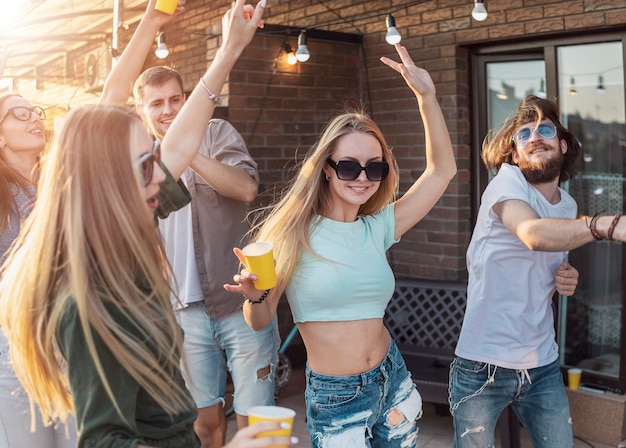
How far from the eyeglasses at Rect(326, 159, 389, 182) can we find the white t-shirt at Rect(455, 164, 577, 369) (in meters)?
0.52

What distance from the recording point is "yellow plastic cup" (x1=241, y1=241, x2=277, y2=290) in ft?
8.08

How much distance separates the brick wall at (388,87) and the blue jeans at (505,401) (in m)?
2.18

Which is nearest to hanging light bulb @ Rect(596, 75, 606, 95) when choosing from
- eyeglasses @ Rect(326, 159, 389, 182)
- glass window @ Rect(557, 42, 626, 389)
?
glass window @ Rect(557, 42, 626, 389)

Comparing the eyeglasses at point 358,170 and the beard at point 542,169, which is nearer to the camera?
the eyeglasses at point 358,170

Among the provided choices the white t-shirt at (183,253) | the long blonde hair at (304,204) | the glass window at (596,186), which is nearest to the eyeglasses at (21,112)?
the white t-shirt at (183,253)

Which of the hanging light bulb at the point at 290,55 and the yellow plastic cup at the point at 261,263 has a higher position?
the hanging light bulb at the point at 290,55

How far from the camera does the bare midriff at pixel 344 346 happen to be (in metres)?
2.71

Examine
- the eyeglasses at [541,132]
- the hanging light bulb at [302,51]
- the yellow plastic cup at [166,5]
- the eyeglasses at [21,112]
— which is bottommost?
the eyeglasses at [541,132]

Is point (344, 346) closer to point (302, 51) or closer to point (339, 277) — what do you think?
point (339, 277)

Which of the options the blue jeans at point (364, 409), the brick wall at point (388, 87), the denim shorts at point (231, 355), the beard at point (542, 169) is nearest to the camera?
the blue jeans at point (364, 409)

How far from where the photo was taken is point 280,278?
2742 mm

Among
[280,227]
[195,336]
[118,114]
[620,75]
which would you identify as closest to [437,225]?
[620,75]

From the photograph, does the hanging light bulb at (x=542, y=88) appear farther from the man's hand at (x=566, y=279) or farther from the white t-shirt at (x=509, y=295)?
the man's hand at (x=566, y=279)

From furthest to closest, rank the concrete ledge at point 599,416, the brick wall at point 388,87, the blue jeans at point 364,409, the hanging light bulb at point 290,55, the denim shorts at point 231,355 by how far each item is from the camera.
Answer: the hanging light bulb at point 290,55, the brick wall at point 388,87, the concrete ledge at point 599,416, the denim shorts at point 231,355, the blue jeans at point 364,409
